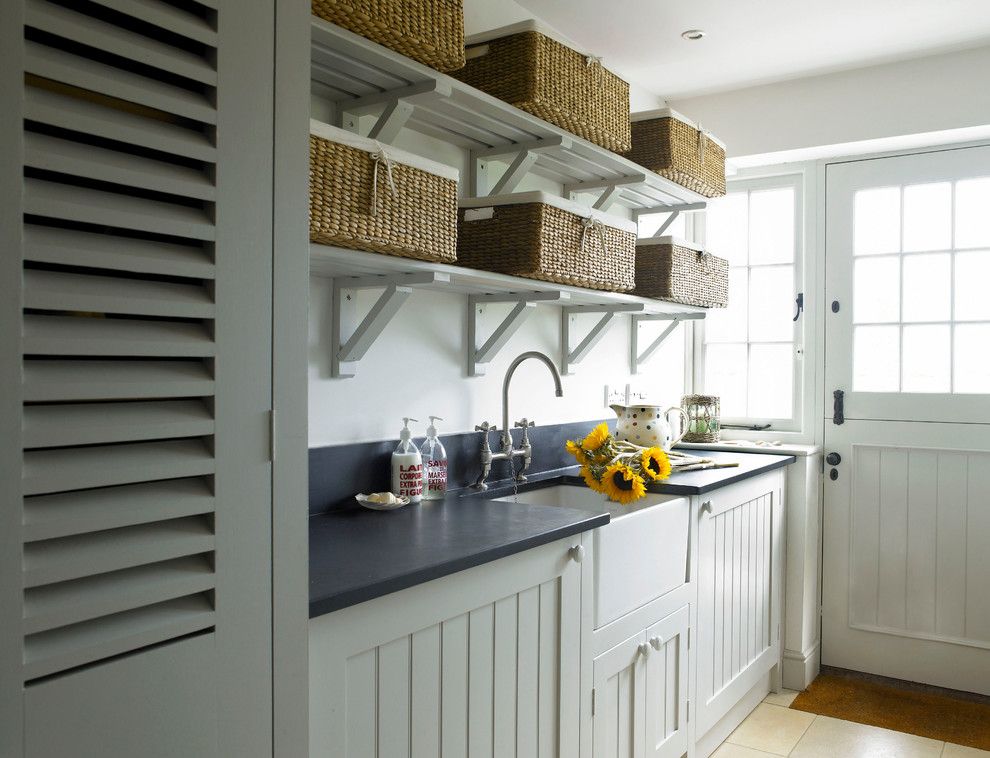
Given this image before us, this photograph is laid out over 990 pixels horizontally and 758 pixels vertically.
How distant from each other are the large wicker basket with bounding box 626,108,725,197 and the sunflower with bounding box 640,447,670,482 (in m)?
0.99

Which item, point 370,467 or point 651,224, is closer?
point 370,467

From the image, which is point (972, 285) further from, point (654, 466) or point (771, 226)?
point (654, 466)

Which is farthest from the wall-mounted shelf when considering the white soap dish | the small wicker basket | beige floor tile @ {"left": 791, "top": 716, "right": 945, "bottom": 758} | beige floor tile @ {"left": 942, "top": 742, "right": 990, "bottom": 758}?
beige floor tile @ {"left": 942, "top": 742, "right": 990, "bottom": 758}

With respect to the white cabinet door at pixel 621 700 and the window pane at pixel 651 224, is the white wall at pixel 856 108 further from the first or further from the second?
the white cabinet door at pixel 621 700

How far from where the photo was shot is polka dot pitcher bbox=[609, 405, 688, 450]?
3.04 meters

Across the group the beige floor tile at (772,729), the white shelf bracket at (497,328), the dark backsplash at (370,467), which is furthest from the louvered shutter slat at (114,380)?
the beige floor tile at (772,729)

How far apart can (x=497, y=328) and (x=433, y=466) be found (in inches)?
21.1

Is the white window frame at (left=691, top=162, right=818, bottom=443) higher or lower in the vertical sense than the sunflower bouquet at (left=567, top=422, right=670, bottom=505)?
higher

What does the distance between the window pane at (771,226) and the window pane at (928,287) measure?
494 mm

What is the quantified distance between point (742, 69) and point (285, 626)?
3.02 metres

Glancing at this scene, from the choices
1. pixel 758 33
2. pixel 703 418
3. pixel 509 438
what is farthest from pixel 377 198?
pixel 703 418

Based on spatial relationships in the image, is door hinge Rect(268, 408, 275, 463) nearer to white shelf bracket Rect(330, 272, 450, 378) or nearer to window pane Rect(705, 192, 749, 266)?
white shelf bracket Rect(330, 272, 450, 378)

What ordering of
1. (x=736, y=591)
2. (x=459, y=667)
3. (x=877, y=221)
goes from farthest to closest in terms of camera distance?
(x=877, y=221) → (x=736, y=591) → (x=459, y=667)

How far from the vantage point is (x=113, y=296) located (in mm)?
887
